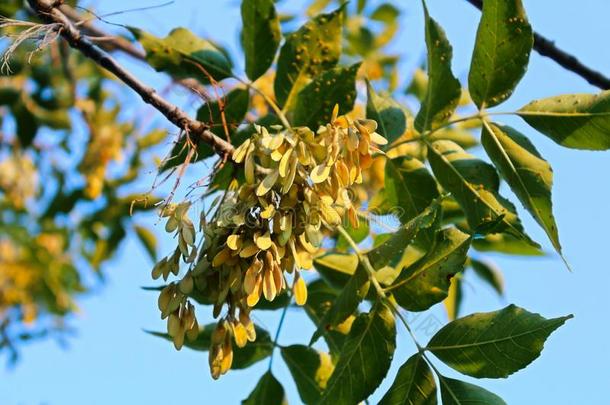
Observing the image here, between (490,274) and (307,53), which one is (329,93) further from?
(490,274)

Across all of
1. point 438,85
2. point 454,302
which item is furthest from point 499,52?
point 454,302

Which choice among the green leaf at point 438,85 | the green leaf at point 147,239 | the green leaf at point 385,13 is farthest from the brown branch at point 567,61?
the green leaf at point 147,239

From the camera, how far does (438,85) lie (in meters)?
1.76

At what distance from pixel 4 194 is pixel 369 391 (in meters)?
3.20

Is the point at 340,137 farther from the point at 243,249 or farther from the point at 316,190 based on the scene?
the point at 243,249

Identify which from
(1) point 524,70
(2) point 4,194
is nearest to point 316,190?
(1) point 524,70

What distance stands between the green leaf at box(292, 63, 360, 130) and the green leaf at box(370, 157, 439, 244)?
16 cm

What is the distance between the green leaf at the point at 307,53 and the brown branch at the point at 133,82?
335 millimetres

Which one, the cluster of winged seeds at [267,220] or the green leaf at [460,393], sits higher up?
the cluster of winged seeds at [267,220]

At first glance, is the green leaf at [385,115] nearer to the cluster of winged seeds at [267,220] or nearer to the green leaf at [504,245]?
the cluster of winged seeds at [267,220]

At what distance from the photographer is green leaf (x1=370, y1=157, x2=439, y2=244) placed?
1.78 meters

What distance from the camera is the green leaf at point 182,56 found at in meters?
1.94

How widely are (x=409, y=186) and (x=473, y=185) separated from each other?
0.14 metres

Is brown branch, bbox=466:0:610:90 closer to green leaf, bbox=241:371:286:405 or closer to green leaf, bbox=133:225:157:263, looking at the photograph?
green leaf, bbox=241:371:286:405
